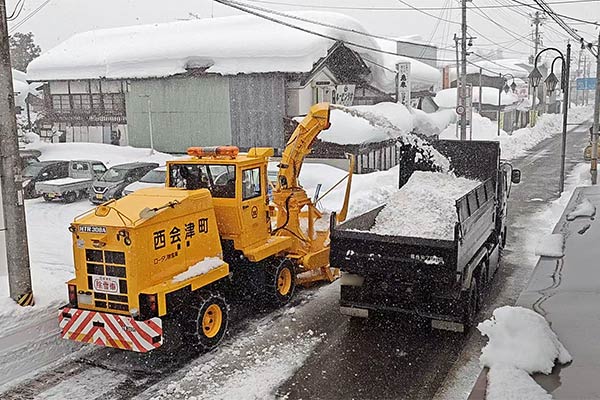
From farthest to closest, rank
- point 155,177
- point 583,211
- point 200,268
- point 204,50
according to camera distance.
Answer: point 204,50, point 155,177, point 583,211, point 200,268

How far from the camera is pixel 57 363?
8.67m

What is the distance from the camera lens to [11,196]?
9508mm

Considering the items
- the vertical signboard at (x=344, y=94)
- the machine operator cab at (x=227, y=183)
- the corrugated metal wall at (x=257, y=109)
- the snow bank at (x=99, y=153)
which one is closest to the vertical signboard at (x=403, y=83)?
the vertical signboard at (x=344, y=94)

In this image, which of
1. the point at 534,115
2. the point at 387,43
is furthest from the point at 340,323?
the point at 534,115

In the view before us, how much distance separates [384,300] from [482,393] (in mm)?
3400

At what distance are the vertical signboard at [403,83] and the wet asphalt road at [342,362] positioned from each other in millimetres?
20884

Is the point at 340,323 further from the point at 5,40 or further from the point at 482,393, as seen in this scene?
the point at 5,40

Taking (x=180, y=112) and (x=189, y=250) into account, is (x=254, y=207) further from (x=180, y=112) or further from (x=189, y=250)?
(x=180, y=112)

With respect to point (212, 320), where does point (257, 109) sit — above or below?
above

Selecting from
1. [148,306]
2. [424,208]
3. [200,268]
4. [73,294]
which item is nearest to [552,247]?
[424,208]

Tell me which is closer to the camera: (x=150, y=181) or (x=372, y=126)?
(x=150, y=181)

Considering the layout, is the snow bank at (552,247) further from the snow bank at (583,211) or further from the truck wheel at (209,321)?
the truck wheel at (209,321)

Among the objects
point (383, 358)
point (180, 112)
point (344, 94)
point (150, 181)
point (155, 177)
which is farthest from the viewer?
point (344, 94)

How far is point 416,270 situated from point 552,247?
17.6 feet
